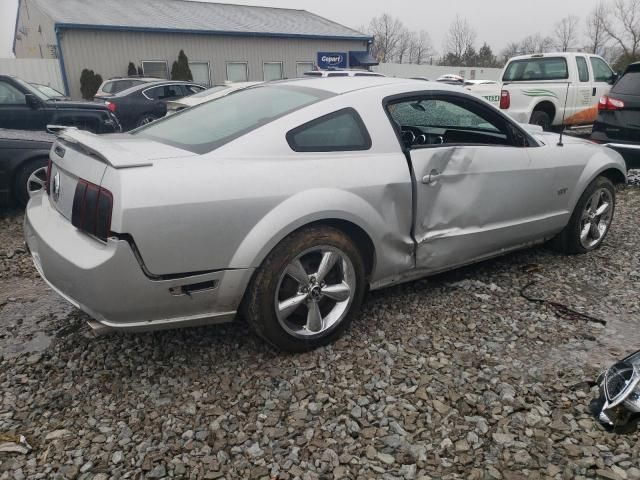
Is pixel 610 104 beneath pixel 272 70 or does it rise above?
beneath

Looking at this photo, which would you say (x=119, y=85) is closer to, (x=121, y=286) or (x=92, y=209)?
(x=92, y=209)

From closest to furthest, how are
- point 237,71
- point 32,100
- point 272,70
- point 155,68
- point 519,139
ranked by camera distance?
point 519,139 → point 32,100 → point 155,68 → point 237,71 → point 272,70

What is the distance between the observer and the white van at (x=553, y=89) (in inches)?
379

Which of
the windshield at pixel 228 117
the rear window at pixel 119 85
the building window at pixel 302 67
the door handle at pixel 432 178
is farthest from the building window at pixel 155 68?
the door handle at pixel 432 178

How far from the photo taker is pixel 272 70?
947 inches

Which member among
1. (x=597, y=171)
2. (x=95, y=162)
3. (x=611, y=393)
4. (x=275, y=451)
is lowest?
(x=275, y=451)

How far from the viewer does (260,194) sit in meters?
2.47

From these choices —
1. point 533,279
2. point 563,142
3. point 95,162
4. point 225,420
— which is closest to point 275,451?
point 225,420

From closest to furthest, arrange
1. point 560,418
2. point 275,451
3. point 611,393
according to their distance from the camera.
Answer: point 611,393 → point 275,451 → point 560,418

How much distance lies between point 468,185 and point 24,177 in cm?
441

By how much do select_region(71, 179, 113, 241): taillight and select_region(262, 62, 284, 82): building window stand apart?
73.4 feet

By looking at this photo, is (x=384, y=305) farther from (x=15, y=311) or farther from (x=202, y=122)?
(x=15, y=311)

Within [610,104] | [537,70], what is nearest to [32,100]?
[610,104]

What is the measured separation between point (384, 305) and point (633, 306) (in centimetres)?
168
